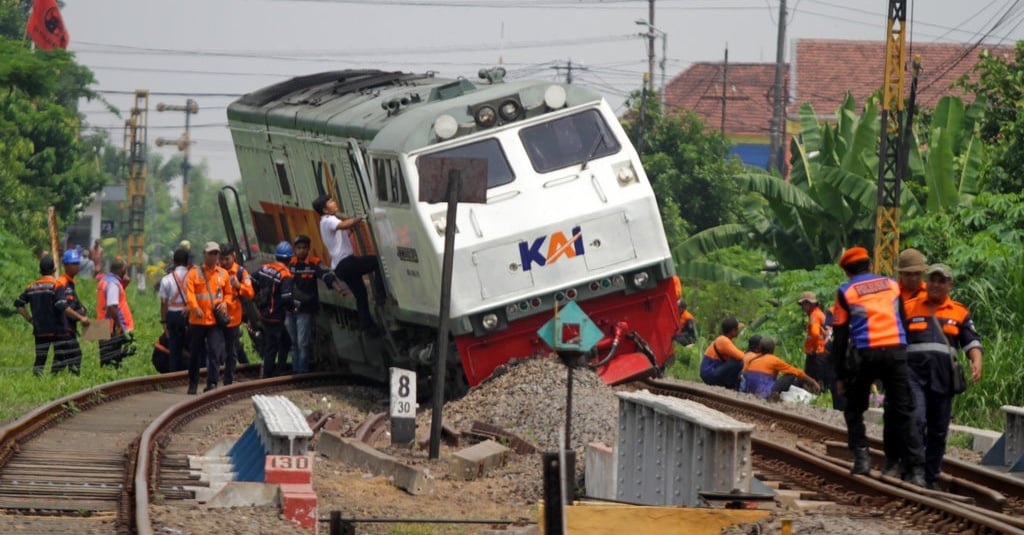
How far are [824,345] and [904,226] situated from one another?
6120mm

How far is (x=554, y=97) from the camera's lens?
16734 millimetres

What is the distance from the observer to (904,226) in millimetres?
24484

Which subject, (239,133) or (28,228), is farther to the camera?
(28,228)

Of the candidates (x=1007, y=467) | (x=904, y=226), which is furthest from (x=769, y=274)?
(x=1007, y=467)

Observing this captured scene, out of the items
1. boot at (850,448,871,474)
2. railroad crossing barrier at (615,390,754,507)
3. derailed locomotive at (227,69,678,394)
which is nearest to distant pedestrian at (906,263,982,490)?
boot at (850,448,871,474)

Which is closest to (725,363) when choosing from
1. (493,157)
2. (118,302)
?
(493,157)

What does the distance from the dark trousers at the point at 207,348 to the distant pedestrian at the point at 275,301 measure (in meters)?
2.08

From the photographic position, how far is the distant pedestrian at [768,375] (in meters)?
18.8

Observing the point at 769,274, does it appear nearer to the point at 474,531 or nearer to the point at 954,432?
the point at 954,432

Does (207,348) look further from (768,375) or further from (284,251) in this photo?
(768,375)

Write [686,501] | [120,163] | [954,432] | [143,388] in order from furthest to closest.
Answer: [120,163] → [143,388] → [954,432] → [686,501]

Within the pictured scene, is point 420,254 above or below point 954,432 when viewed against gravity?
above

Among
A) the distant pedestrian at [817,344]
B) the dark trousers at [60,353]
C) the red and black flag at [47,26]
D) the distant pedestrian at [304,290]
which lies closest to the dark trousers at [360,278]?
the distant pedestrian at [304,290]

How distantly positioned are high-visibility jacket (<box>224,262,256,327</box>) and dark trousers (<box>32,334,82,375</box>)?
291 centimetres
